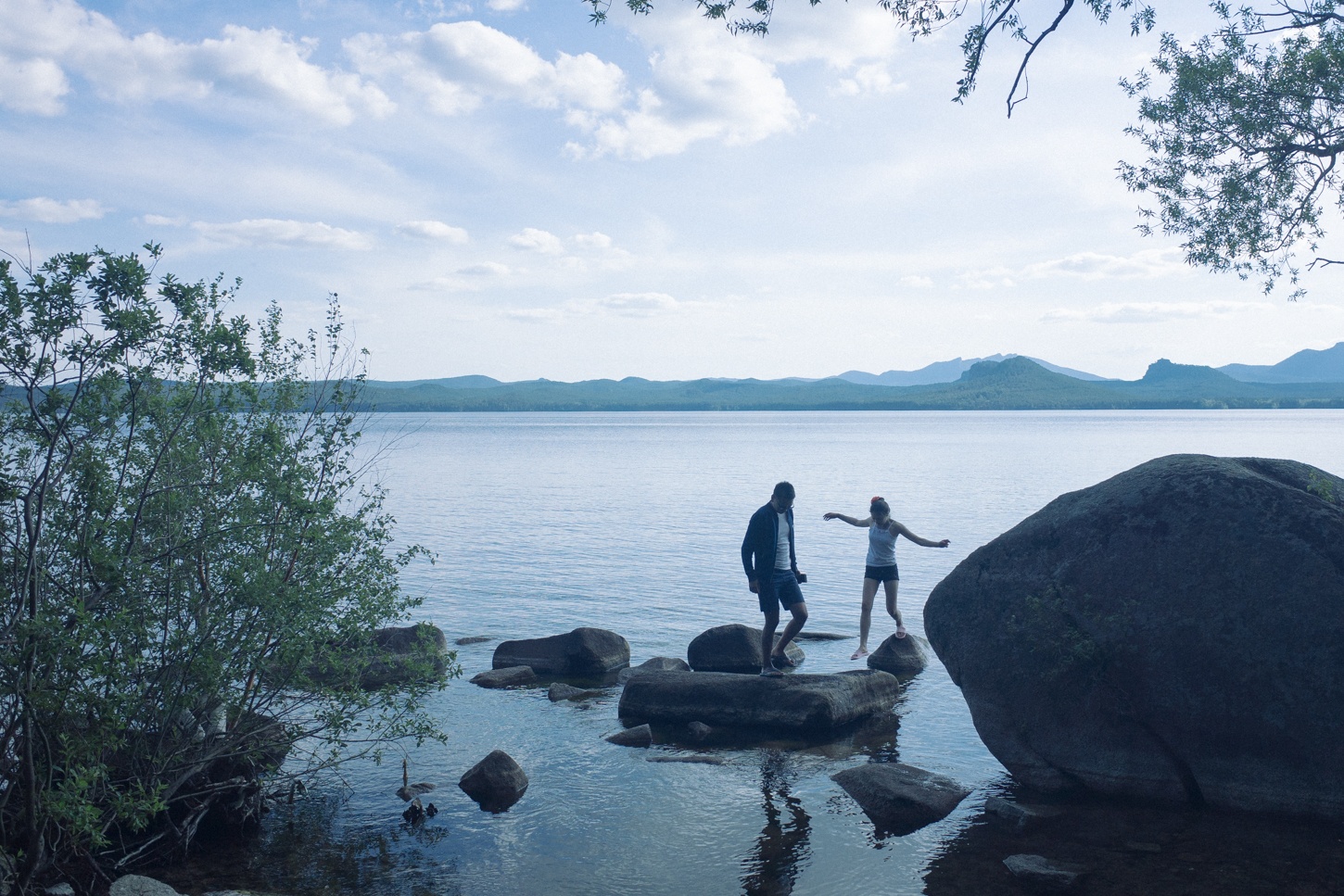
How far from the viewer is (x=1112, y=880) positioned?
8.95 meters

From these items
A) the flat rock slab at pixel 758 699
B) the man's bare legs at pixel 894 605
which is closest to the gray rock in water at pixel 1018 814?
the flat rock slab at pixel 758 699

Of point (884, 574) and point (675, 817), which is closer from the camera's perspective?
point (675, 817)

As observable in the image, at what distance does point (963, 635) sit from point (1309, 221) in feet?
29.0

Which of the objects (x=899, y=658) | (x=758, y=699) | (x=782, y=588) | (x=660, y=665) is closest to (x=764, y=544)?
(x=782, y=588)

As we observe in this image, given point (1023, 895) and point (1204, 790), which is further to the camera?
point (1204, 790)

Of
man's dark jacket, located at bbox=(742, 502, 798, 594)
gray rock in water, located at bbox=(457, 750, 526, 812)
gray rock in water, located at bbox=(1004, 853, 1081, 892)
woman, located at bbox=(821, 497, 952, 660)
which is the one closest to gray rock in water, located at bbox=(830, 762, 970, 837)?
gray rock in water, located at bbox=(1004, 853, 1081, 892)

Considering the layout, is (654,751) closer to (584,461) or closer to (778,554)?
(778,554)

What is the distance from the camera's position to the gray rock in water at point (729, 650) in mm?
16500

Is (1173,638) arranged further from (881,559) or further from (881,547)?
(881,559)

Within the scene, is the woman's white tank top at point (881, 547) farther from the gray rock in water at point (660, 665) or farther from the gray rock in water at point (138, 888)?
the gray rock in water at point (138, 888)

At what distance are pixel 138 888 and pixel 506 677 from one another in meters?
8.38

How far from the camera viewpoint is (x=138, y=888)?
27.9ft

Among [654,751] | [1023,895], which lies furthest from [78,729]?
[1023,895]

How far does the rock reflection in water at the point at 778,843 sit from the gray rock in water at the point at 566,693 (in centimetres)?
457
